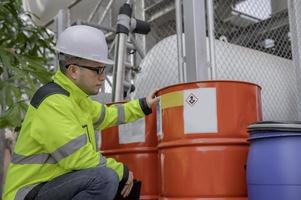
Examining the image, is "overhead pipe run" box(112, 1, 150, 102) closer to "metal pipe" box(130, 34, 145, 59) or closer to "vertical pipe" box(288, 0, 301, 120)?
"metal pipe" box(130, 34, 145, 59)

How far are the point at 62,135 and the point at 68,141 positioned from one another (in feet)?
0.13

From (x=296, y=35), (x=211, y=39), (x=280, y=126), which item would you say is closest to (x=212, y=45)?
(x=211, y=39)

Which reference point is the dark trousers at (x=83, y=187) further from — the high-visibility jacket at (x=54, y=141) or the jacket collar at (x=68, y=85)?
the jacket collar at (x=68, y=85)

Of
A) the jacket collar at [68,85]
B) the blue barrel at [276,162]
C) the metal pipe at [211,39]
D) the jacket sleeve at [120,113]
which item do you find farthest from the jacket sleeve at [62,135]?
the metal pipe at [211,39]

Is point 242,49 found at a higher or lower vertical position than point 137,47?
lower

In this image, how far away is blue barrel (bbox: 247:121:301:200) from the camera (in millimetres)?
2062

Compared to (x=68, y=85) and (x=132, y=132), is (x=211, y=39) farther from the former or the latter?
(x=68, y=85)

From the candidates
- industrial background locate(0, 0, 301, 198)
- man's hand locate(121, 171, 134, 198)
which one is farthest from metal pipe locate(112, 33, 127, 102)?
man's hand locate(121, 171, 134, 198)

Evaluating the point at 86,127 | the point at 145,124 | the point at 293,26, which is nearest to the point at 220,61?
the point at 145,124

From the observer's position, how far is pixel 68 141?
2023 millimetres

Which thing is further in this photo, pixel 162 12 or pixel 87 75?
pixel 162 12

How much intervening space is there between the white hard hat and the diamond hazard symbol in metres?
0.46

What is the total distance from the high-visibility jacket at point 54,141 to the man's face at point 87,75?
1.5 inches

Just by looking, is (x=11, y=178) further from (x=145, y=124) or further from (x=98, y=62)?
(x=145, y=124)
